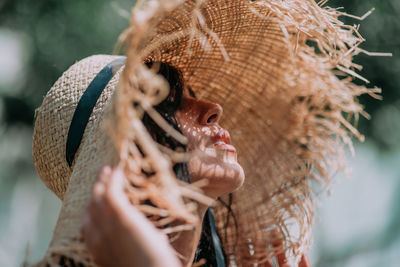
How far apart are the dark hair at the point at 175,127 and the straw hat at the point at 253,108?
1.9 inches

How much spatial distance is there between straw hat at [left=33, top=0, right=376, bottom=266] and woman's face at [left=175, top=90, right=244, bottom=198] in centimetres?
6

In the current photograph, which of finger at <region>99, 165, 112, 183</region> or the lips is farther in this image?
the lips

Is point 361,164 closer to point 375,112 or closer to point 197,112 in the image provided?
point 375,112

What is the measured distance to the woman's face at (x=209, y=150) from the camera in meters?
0.99

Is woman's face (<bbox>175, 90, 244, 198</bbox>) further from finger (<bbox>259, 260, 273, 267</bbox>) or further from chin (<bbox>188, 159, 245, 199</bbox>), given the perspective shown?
finger (<bbox>259, 260, 273, 267</bbox>)

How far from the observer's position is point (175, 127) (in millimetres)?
1021

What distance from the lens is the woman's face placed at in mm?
989

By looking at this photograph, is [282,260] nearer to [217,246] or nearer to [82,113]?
[217,246]

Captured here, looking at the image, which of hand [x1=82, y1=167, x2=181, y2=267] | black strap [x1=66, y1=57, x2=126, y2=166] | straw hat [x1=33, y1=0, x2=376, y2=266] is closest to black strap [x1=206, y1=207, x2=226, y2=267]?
straw hat [x1=33, y1=0, x2=376, y2=266]

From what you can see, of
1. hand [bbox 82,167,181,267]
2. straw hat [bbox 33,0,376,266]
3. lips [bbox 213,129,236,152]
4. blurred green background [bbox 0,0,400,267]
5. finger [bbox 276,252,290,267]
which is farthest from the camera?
blurred green background [bbox 0,0,400,267]

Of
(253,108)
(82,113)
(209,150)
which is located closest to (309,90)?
(253,108)

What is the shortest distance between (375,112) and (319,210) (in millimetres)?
3998

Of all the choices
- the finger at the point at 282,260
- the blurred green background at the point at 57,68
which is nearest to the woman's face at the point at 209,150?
the finger at the point at 282,260

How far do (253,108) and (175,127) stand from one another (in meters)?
0.45
